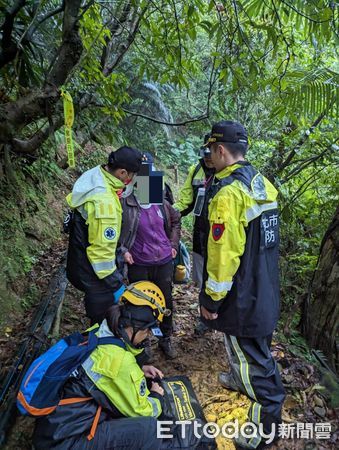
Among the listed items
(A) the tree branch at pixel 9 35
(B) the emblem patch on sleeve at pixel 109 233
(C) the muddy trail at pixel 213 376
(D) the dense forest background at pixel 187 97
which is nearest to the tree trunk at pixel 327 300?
(D) the dense forest background at pixel 187 97

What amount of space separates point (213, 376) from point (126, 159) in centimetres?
215

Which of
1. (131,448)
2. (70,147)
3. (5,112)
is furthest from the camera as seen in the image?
(5,112)

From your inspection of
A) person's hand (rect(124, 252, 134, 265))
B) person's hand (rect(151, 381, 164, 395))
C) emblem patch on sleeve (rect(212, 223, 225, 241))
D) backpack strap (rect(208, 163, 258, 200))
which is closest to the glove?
person's hand (rect(124, 252, 134, 265))

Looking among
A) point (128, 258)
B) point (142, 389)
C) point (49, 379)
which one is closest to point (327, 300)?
point (128, 258)

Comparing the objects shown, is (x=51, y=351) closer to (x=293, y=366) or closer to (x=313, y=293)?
(x=293, y=366)

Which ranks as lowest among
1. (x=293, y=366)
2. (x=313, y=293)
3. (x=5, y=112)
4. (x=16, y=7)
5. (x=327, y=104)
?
(x=293, y=366)

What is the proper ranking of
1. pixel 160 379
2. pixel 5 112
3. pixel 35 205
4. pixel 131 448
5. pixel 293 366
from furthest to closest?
pixel 35 205 → pixel 293 366 → pixel 160 379 → pixel 5 112 → pixel 131 448

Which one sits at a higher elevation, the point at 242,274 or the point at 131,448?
the point at 242,274

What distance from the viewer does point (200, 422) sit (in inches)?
103

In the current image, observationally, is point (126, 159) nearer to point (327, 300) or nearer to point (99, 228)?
point (99, 228)

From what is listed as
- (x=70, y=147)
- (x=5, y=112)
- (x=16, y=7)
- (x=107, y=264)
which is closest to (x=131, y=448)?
(x=107, y=264)

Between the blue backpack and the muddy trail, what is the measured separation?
26.5 inches

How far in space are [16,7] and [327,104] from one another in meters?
3.34

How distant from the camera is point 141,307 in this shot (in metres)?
2.32
